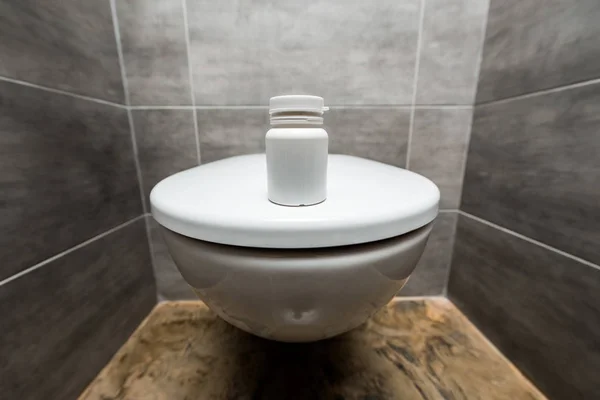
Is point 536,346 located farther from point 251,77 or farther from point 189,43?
point 189,43

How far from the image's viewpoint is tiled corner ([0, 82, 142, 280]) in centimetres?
39

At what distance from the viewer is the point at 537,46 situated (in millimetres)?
506

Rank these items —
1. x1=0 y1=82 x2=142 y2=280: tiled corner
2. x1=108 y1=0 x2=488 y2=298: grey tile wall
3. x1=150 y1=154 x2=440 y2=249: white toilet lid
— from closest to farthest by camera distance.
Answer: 1. x1=150 y1=154 x2=440 y2=249: white toilet lid
2. x1=0 y1=82 x2=142 y2=280: tiled corner
3. x1=108 y1=0 x2=488 y2=298: grey tile wall

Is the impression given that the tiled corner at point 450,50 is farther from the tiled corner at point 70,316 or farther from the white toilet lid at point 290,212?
the tiled corner at point 70,316

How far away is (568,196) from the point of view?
1.50ft

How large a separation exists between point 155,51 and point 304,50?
0.33 m

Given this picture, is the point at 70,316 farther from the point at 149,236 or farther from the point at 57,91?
the point at 57,91

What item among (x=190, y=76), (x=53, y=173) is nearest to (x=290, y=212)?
(x=53, y=173)

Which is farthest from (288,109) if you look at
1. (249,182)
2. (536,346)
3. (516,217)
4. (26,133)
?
(536,346)

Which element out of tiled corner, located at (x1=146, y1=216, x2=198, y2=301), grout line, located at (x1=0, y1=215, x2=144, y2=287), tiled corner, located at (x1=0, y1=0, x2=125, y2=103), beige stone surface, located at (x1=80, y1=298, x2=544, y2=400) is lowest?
beige stone surface, located at (x1=80, y1=298, x2=544, y2=400)

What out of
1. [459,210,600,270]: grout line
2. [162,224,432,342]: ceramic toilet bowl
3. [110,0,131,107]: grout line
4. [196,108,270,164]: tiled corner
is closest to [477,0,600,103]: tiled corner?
[459,210,600,270]: grout line

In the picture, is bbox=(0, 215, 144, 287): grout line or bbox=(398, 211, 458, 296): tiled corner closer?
bbox=(0, 215, 144, 287): grout line

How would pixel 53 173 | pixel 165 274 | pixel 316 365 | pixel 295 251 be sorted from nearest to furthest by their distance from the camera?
pixel 295 251 < pixel 53 173 < pixel 316 365 < pixel 165 274

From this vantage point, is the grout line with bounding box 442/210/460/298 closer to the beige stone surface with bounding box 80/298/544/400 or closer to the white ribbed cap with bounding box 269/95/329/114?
the beige stone surface with bounding box 80/298/544/400
